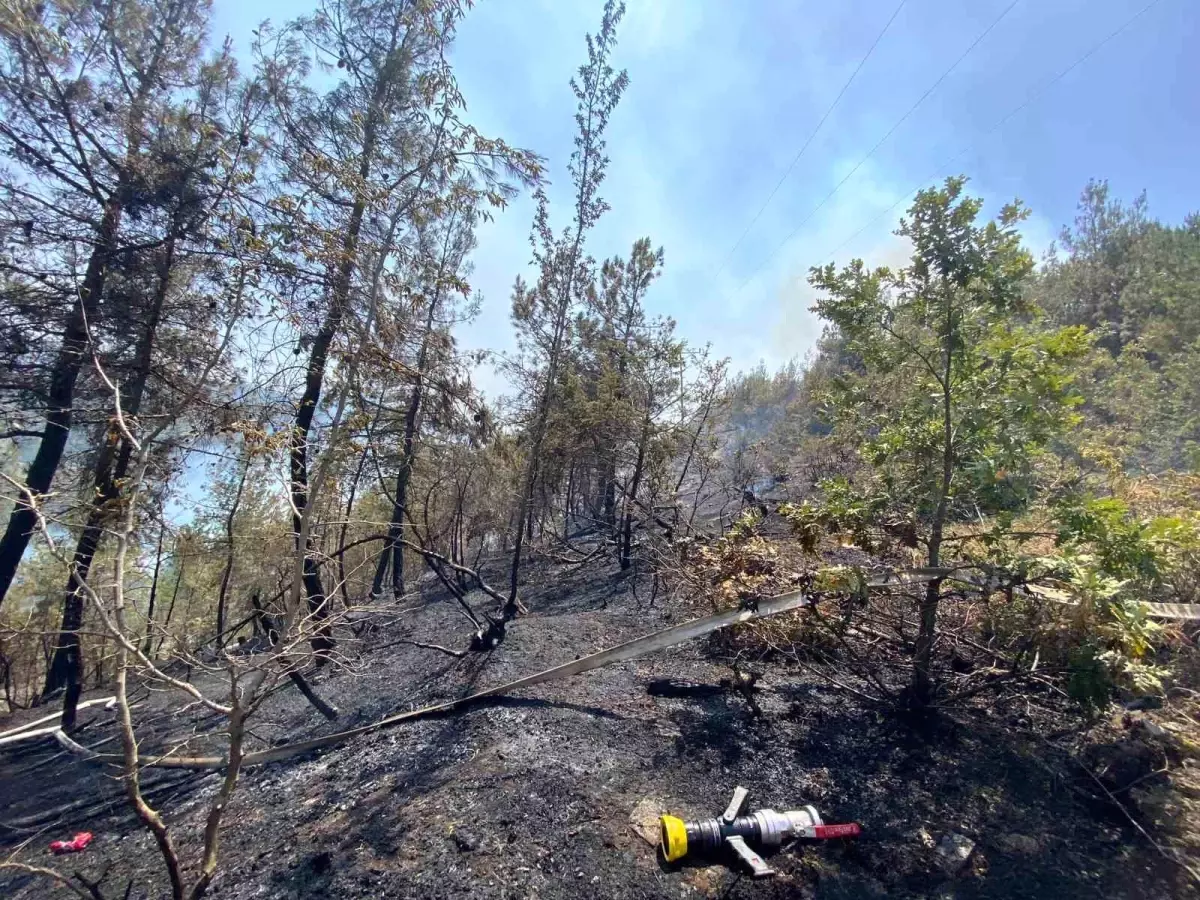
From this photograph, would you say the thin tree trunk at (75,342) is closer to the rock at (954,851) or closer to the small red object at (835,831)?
the small red object at (835,831)

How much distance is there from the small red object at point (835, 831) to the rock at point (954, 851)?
360mm

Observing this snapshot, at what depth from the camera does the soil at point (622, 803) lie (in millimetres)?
2389

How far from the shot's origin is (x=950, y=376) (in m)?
3.18

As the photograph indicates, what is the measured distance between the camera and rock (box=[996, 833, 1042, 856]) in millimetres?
2457

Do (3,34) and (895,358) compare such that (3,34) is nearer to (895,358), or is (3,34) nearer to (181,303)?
(181,303)

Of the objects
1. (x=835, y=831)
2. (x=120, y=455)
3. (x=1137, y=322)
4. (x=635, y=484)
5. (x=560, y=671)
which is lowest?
(x=835, y=831)

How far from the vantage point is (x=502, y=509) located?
12406 mm

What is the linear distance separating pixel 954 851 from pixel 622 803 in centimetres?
155

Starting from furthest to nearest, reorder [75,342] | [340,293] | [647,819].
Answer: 1. [75,342]
2. [340,293]
3. [647,819]

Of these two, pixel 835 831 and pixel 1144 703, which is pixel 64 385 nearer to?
pixel 835 831

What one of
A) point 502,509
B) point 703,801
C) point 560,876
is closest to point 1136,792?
point 703,801

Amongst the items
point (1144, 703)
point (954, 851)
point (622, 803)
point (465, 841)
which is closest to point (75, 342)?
point (465, 841)

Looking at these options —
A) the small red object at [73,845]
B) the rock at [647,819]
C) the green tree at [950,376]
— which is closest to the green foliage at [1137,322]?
the green tree at [950,376]

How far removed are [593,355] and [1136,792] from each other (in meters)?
9.33
